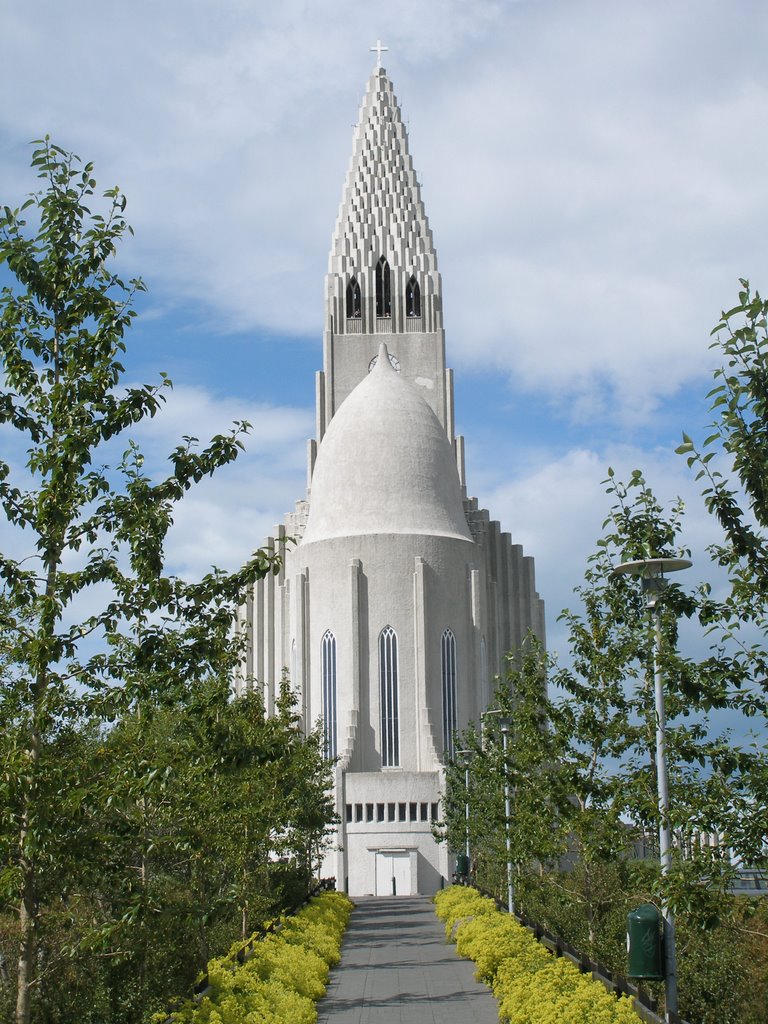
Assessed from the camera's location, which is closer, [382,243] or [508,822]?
[508,822]

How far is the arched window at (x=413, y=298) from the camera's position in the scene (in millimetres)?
90375

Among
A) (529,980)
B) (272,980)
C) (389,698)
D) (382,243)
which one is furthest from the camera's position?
(382,243)

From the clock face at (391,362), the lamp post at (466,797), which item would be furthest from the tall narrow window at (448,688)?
the clock face at (391,362)

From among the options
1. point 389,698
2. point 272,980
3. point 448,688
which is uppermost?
point 448,688

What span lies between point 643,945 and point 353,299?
7935 cm

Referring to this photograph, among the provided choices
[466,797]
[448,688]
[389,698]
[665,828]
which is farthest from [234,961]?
[448,688]

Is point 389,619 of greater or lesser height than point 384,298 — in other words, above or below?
below

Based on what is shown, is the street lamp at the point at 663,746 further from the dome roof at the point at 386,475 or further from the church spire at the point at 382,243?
the church spire at the point at 382,243

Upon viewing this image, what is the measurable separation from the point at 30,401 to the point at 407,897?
52239mm

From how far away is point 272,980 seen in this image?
1939 centimetres

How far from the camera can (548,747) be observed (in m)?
21.8

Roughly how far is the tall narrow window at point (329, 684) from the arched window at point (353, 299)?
87.4ft

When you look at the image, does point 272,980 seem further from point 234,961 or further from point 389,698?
point 389,698

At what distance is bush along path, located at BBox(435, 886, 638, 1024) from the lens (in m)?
14.9
